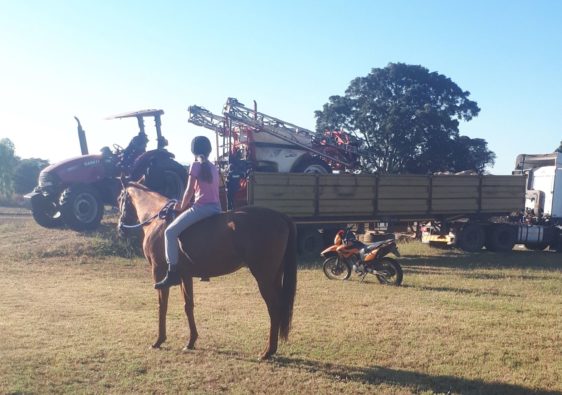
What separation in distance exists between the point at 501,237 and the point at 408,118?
16866 millimetres

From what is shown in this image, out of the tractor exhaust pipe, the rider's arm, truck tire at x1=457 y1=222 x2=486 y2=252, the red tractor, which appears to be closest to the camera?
the rider's arm

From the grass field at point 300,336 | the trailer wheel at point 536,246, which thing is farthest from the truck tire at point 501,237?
the grass field at point 300,336

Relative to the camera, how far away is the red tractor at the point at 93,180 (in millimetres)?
13977

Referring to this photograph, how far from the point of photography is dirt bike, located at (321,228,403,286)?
10492mm

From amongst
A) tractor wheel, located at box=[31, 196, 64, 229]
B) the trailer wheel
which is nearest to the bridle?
tractor wheel, located at box=[31, 196, 64, 229]

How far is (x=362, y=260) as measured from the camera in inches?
425

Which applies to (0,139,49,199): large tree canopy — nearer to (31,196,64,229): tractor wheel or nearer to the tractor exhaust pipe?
the tractor exhaust pipe

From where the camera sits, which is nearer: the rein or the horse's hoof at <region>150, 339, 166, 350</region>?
the horse's hoof at <region>150, 339, 166, 350</region>

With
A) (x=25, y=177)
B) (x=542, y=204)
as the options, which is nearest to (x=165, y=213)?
(x=542, y=204)

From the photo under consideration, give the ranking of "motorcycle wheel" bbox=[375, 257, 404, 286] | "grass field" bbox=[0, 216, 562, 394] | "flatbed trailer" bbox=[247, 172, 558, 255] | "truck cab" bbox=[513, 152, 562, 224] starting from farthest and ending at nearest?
1. "truck cab" bbox=[513, 152, 562, 224]
2. "flatbed trailer" bbox=[247, 172, 558, 255]
3. "motorcycle wheel" bbox=[375, 257, 404, 286]
4. "grass field" bbox=[0, 216, 562, 394]

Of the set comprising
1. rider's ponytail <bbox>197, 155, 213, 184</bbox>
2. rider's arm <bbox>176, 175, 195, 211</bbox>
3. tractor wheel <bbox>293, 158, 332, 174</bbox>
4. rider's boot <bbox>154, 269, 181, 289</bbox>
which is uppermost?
tractor wheel <bbox>293, 158, 332, 174</bbox>

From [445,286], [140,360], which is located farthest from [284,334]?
[445,286]

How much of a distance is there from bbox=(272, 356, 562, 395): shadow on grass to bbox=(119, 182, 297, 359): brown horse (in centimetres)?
60

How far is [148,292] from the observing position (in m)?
9.51
